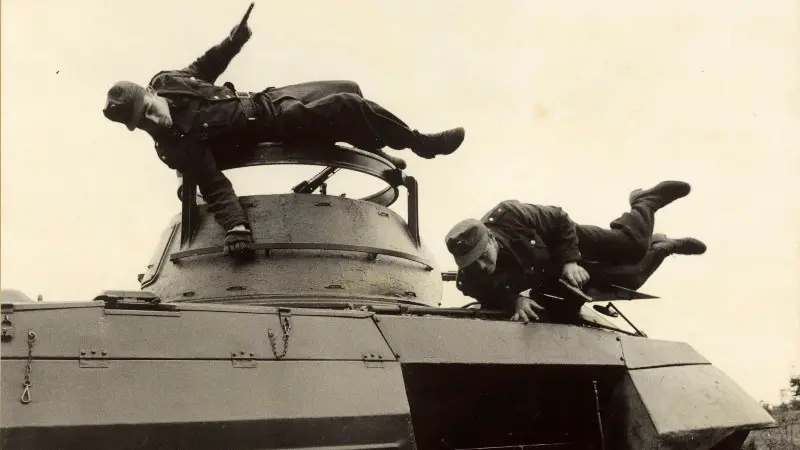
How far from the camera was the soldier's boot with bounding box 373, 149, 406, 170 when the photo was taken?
22.1 ft

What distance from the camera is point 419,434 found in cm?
499

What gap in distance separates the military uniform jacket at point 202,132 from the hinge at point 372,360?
1.58 meters

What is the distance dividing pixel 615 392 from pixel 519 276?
970mm

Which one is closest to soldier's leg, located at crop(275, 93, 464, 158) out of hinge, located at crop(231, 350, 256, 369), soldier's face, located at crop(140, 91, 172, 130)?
soldier's face, located at crop(140, 91, 172, 130)

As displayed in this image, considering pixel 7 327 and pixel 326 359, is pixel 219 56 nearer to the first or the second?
pixel 326 359

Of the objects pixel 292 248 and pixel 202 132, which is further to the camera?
pixel 202 132

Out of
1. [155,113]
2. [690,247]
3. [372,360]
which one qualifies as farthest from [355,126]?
[690,247]

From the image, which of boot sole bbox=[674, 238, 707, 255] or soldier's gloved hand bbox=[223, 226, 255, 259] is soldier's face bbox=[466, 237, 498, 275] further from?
boot sole bbox=[674, 238, 707, 255]

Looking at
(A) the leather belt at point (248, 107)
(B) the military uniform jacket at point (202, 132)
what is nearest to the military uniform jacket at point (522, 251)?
(B) the military uniform jacket at point (202, 132)

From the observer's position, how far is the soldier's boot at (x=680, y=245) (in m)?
6.84

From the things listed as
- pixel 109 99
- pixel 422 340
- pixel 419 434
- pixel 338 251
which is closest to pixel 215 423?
pixel 422 340

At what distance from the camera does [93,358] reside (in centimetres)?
364

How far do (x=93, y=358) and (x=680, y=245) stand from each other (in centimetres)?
489

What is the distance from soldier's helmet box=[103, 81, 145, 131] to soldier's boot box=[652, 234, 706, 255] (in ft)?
13.5
